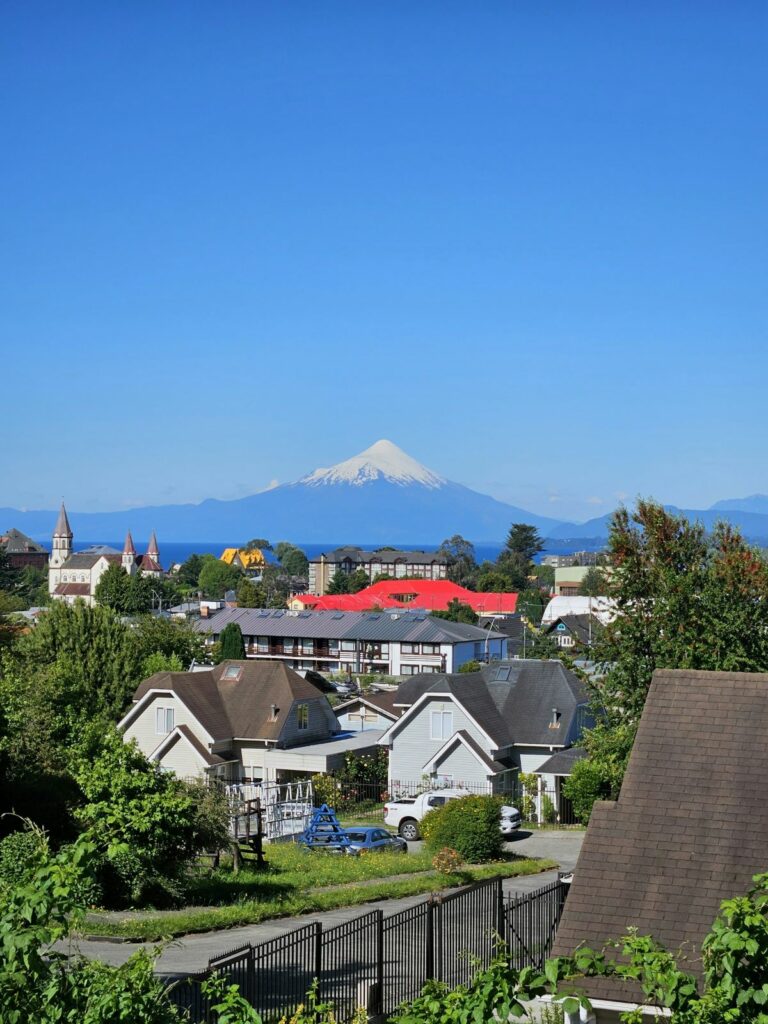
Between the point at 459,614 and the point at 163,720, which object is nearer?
the point at 163,720

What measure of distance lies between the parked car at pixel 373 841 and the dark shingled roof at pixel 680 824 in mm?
21753

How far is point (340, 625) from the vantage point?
10669 cm

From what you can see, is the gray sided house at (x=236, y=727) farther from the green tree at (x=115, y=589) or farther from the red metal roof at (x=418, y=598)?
the red metal roof at (x=418, y=598)

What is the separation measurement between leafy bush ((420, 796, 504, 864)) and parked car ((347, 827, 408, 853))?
0.89 metres

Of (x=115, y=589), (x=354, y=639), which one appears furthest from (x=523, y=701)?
(x=115, y=589)

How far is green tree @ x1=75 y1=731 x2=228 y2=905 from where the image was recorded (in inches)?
891

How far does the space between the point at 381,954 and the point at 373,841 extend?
17637mm

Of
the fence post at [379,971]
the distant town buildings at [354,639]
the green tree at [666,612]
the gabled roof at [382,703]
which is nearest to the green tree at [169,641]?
the gabled roof at [382,703]

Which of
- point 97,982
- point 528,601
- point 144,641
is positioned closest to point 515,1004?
point 97,982

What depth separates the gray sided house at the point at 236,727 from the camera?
156 ft

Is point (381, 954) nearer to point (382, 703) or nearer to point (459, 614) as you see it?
point (382, 703)

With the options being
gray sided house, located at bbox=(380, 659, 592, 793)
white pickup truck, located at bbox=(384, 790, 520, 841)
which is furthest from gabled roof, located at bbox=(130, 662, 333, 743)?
Result: white pickup truck, located at bbox=(384, 790, 520, 841)

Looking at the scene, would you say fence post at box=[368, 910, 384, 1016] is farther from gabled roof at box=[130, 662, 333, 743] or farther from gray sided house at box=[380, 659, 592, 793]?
gabled roof at box=[130, 662, 333, 743]

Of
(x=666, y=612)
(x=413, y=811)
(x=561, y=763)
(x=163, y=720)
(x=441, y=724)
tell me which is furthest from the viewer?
(x=163, y=720)
